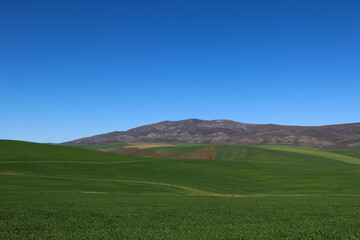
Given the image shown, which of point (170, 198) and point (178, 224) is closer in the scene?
point (178, 224)

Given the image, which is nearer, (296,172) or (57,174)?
(57,174)

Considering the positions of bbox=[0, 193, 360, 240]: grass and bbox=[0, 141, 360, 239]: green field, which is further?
bbox=[0, 141, 360, 239]: green field

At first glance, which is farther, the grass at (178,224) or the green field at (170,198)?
the green field at (170,198)

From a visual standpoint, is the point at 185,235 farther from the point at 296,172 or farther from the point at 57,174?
the point at 296,172

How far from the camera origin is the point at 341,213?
17.6 meters

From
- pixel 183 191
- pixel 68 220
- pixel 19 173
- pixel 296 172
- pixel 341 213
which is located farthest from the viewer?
pixel 296 172

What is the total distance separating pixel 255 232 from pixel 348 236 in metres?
3.34

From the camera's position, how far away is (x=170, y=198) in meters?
29.3

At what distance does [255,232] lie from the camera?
497 inches

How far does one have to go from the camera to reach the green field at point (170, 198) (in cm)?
1352

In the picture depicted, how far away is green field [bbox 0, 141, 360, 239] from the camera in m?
13.5

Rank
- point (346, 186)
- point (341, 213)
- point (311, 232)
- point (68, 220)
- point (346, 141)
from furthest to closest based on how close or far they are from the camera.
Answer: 1. point (346, 141)
2. point (346, 186)
3. point (341, 213)
4. point (68, 220)
5. point (311, 232)

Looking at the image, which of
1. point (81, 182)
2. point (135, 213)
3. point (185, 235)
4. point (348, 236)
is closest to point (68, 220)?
point (135, 213)

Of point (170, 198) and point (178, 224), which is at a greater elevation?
point (178, 224)
